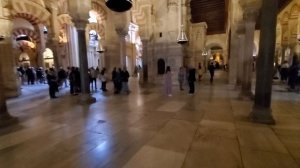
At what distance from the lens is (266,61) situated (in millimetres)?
4129

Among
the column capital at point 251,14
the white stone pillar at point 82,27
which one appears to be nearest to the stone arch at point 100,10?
the white stone pillar at point 82,27

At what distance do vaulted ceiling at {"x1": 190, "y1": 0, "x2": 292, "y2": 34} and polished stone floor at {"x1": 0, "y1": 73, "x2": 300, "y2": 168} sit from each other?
13586 mm

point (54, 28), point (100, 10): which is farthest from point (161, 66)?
point (54, 28)

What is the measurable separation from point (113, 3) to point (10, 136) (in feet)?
12.2

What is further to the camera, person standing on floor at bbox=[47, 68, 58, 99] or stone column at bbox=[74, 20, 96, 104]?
person standing on floor at bbox=[47, 68, 58, 99]

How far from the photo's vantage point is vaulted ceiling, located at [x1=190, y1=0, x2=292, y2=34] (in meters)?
16.2

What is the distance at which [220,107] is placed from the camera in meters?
5.58

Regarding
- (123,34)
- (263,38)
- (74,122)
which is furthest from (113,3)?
(123,34)

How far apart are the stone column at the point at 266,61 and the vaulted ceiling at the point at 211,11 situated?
40.1 feet

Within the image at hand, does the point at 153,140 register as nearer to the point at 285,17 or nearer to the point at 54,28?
the point at 54,28

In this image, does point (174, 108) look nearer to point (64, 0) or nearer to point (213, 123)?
point (213, 123)

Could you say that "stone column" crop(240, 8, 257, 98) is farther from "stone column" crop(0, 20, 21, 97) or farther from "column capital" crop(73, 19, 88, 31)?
"stone column" crop(0, 20, 21, 97)

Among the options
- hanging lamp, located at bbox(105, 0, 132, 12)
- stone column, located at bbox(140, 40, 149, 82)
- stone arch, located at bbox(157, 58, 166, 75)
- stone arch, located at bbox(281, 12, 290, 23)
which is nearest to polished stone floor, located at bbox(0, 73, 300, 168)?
hanging lamp, located at bbox(105, 0, 132, 12)

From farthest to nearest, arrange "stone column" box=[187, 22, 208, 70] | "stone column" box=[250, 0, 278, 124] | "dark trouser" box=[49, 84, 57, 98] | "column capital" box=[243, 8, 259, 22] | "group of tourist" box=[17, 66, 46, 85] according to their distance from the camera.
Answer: "stone column" box=[187, 22, 208, 70] < "group of tourist" box=[17, 66, 46, 85] < "dark trouser" box=[49, 84, 57, 98] < "column capital" box=[243, 8, 259, 22] < "stone column" box=[250, 0, 278, 124]
